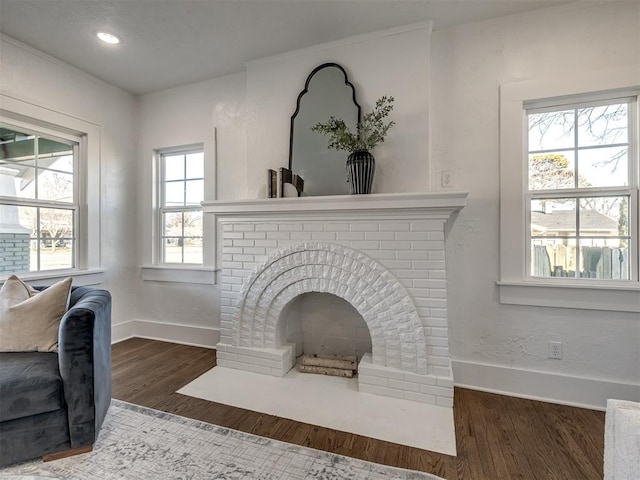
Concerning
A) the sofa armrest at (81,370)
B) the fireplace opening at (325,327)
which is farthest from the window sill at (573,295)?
the sofa armrest at (81,370)

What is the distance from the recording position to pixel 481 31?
2219 millimetres

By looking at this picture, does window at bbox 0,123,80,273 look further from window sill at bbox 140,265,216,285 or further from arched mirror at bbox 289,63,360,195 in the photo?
arched mirror at bbox 289,63,360,195

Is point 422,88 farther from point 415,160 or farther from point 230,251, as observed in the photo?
point 230,251

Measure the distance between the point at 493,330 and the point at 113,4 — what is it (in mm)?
3545

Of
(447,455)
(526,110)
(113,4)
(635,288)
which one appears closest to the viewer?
(447,455)

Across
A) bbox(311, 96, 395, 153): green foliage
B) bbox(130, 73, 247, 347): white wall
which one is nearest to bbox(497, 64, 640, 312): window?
bbox(311, 96, 395, 153): green foliage

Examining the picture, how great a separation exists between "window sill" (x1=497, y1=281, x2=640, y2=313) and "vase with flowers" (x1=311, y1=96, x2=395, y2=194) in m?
1.25

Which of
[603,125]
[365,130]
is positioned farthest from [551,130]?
[365,130]

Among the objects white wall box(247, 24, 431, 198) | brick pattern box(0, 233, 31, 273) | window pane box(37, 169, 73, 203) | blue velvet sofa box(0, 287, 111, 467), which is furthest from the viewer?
window pane box(37, 169, 73, 203)

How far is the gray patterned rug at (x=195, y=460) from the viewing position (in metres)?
1.41

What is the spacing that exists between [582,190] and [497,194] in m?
0.53

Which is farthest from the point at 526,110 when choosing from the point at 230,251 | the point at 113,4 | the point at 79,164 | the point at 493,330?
the point at 79,164

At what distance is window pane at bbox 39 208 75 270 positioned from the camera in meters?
2.69

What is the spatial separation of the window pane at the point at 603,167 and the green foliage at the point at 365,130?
4.47ft
